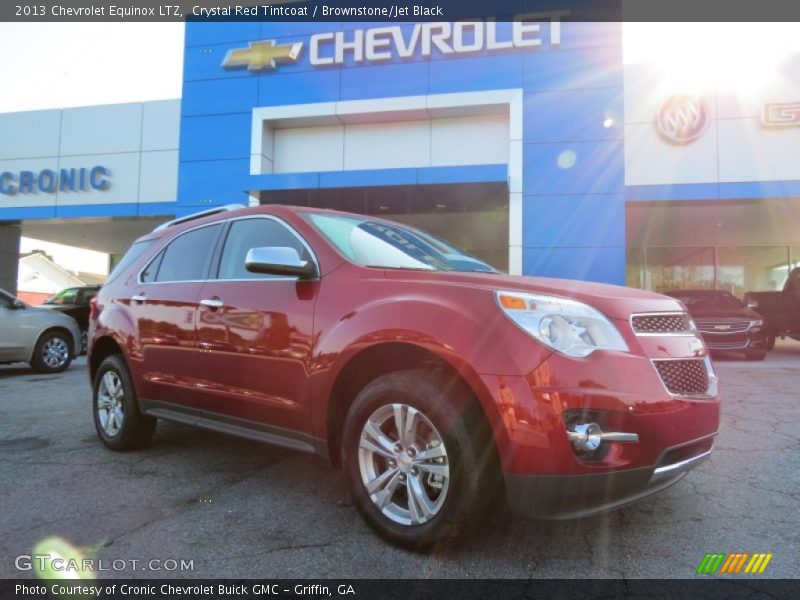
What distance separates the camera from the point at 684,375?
2445 mm

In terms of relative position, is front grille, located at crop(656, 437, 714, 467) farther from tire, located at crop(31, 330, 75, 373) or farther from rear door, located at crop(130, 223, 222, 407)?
tire, located at crop(31, 330, 75, 373)

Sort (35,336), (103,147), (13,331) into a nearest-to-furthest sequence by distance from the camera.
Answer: (13,331)
(35,336)
(103,147)

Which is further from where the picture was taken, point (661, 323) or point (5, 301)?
point (5, 301)

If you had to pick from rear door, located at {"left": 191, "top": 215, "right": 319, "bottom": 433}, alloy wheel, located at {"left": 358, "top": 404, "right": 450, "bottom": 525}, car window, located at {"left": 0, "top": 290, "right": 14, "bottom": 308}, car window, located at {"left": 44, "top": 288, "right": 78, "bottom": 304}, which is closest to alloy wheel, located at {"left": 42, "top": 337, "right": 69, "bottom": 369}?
car window, located at {"left": 0, "top": 290, "right": 14, "bottom": 308}

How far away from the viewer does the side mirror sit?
9.27ft

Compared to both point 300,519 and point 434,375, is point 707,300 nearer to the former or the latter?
point 434,375

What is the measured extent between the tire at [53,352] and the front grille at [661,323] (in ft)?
31.3

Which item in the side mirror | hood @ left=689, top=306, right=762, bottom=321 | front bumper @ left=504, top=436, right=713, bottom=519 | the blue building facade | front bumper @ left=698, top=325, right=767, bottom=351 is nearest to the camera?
front bumper @ left=504, top=436, right=713, bottom=519

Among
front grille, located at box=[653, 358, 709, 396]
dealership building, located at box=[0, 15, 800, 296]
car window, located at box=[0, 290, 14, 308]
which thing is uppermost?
dealership building, located at box=[0, 15, 800, 296]

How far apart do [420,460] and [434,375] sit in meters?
0.39

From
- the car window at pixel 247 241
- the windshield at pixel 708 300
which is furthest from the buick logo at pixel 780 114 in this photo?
the car window at pixel 247 241

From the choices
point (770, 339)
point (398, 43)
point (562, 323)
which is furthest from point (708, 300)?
point (562, 323)

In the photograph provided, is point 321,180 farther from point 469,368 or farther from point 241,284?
point 469,368

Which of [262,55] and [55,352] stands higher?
[262,55]
